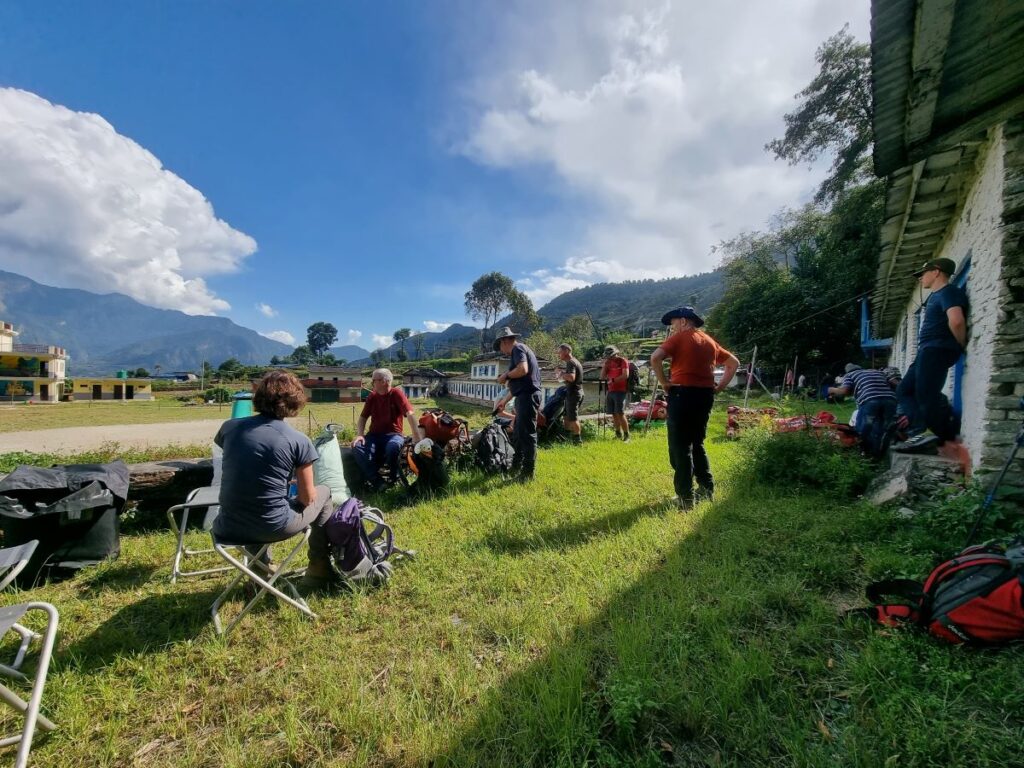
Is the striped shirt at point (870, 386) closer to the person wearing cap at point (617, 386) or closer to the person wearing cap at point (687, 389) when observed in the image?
the person wearing cap at point (687, 389)

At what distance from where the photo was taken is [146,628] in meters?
2.46

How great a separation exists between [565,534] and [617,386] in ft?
16.7

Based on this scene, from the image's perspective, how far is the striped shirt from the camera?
4957 millimetres

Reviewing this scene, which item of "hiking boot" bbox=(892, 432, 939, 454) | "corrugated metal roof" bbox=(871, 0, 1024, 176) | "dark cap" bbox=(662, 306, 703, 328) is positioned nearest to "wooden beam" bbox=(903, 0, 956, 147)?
"corrugated metal roof" bbox=(871, 0, 1024, 176)

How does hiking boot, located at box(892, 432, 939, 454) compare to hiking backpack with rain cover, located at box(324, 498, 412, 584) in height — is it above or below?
above

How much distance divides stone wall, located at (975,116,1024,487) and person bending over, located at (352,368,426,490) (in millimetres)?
5319

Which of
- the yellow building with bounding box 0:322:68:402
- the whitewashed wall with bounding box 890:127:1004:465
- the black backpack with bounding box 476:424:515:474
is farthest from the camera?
the yellow building with bounding box 0:322:68:402

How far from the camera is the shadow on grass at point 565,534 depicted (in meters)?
3.30

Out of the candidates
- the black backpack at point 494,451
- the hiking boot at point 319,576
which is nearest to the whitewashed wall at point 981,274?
the black backpack at point 494,451

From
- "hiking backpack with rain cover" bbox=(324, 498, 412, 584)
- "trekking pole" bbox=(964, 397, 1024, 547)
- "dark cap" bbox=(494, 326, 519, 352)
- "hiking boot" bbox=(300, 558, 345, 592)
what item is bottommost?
"hiking boot" bbox=(300, 558, 345, 592)

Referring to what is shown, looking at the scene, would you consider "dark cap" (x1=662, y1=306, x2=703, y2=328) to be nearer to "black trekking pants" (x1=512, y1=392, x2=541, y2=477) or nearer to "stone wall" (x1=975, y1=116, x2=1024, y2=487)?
"black trekking pants" (x1=512, y1=392, x2=541, y2=477)

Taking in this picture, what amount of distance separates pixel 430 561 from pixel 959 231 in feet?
21.7

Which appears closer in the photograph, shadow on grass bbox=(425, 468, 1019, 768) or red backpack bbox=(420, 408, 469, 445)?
shadow on grass bbox=(425, 468, 1019, 768)

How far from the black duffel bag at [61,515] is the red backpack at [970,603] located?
544 centimetres
